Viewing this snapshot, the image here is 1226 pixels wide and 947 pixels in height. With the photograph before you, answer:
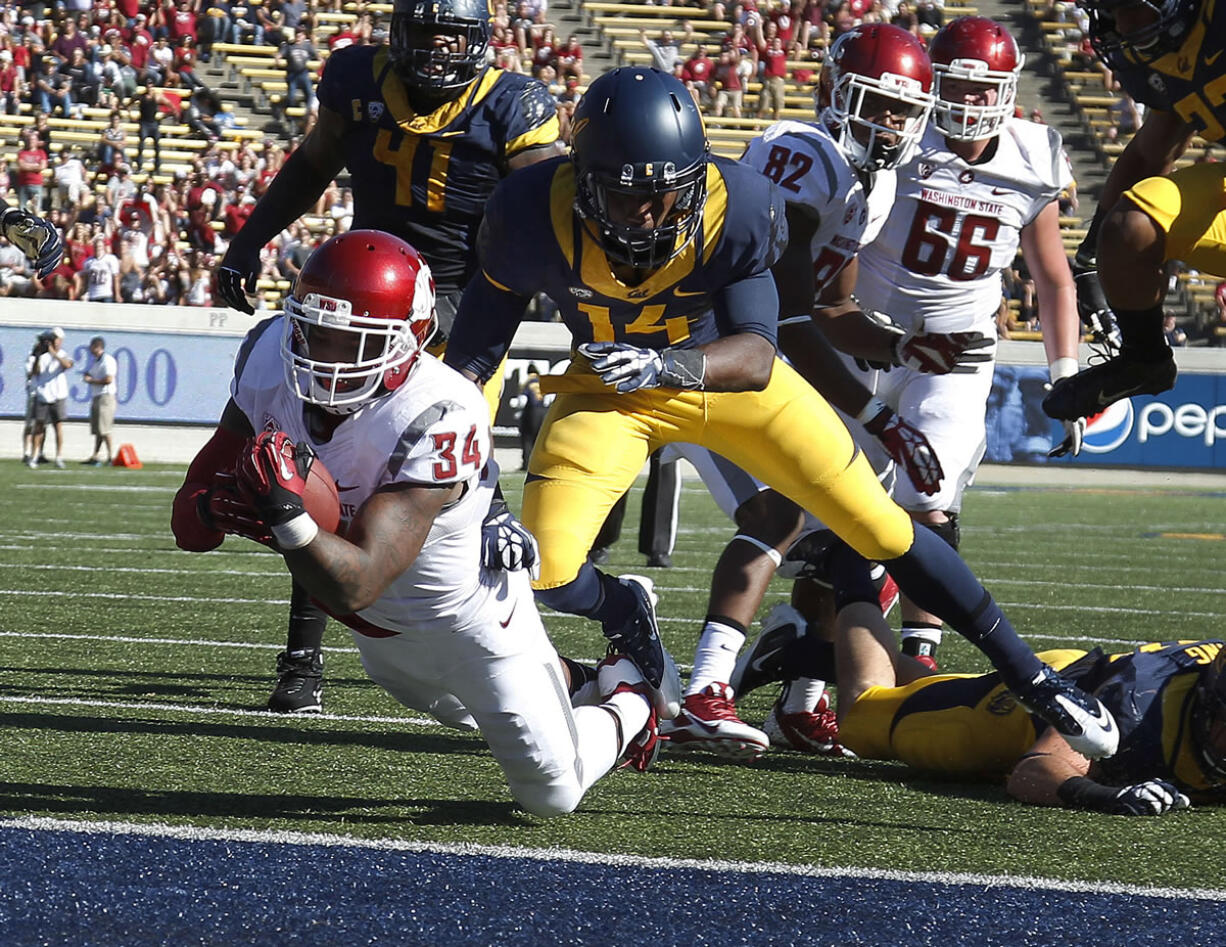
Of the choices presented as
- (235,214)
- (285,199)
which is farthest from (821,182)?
(235,214)

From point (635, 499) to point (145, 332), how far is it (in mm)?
6325

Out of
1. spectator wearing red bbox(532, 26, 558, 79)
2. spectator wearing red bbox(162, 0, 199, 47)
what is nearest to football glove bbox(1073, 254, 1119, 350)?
spectator wearing red bbox(532, 26, 558, 79)

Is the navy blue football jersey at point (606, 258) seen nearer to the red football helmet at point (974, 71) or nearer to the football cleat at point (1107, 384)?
the football cleat at point (1107, 384)

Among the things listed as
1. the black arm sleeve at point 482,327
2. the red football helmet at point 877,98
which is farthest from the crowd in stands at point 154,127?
the black arm sleeve at point 482,327

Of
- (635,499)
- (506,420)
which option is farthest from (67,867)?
(506,420)

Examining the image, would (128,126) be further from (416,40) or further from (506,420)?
(416,40)

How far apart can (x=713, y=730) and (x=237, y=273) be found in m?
1.90

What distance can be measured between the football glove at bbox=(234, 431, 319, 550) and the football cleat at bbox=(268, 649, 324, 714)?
1.80 metres

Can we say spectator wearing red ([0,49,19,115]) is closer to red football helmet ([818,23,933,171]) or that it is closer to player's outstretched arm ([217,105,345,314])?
player's outstretched arm ([217,105,345,314])

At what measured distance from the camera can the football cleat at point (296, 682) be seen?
4.33 metres

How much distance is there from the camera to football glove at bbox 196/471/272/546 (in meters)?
2.61

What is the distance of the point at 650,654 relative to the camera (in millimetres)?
3865

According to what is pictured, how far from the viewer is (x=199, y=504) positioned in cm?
268

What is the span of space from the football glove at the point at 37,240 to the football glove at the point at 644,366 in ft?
7.65
